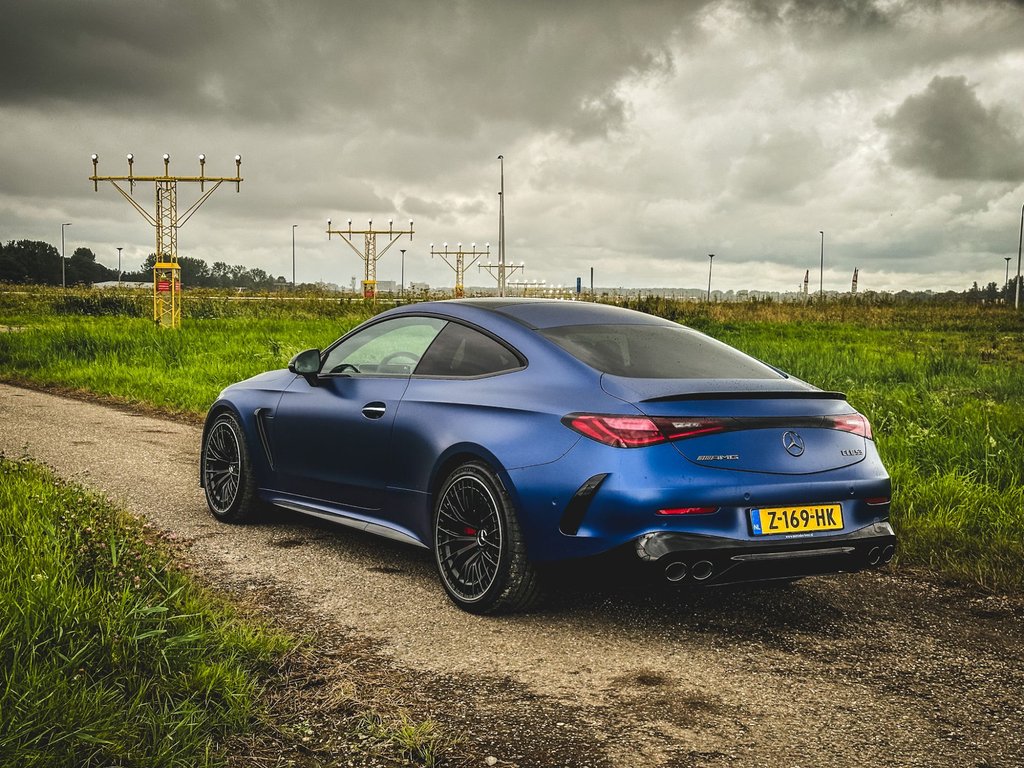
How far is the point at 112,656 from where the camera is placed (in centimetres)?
346

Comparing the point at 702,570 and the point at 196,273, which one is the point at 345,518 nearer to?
the point at 702,570

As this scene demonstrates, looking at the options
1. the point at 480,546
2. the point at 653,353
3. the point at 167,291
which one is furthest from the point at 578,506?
the point at 167,291

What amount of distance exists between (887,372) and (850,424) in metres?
10.4

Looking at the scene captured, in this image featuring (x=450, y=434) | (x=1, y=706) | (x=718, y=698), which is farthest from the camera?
(x=450, y=434)

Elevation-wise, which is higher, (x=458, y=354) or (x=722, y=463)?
(x=458, y=354)

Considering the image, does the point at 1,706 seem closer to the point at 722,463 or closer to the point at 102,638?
the point at 102,638

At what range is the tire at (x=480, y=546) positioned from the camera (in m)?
4.55

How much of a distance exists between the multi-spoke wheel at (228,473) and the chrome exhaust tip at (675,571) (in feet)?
11.1

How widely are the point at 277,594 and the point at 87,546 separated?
1.00 metres

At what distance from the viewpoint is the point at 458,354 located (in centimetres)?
531

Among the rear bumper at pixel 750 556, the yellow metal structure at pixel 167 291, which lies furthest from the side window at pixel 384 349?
the yellow metal structure at pixel 167 291

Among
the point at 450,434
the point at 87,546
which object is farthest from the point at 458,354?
the point at 87,546

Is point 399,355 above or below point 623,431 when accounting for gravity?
above

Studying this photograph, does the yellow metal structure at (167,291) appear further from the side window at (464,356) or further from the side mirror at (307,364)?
the side window at (464,356)
